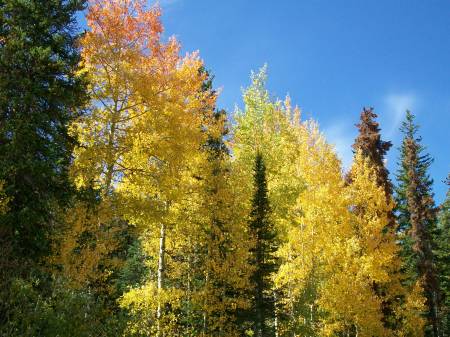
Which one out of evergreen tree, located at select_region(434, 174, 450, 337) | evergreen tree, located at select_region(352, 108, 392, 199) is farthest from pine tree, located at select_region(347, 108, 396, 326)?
evergreen tree, located at select_region(434, 174, 450, 337)

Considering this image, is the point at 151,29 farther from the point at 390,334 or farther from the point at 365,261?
the point at 390,334

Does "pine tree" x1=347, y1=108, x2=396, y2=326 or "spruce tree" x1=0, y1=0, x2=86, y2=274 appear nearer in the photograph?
"spruce tree" x1=0, y1=0, x2=86, y2=274

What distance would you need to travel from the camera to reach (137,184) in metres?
11.7

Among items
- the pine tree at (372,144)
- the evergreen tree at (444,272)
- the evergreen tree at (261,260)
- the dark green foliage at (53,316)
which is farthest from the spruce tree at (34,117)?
the evergreen tree at (444,272)

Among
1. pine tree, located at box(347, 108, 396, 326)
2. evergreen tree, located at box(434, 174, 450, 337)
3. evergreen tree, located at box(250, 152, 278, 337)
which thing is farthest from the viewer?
evergreen tree, located at box(434, 174, 450, 337)

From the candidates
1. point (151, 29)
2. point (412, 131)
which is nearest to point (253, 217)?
point (151, 29)

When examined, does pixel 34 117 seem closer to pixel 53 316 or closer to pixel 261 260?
pixel 53 316

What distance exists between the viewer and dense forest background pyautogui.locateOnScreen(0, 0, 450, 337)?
33.4 feet

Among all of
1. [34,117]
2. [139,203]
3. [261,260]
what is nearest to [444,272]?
[261,260]

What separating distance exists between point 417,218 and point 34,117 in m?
29.0

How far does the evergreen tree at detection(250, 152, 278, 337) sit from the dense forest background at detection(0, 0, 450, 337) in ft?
0.22

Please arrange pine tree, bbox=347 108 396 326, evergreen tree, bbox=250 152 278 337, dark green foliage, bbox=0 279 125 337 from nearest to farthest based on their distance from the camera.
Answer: dark green foliage, bbox=0 279 125 337 < evergreen tree, bbox=250 152 278 337 < pine tree, bbox=347 108 396 326

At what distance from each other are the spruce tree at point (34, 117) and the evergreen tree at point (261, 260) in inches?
376

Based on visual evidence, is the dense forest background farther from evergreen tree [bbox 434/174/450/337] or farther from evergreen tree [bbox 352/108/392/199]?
evergreen tree [bbox 434/174/450/337]
